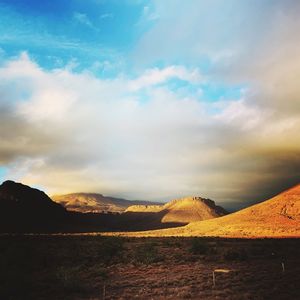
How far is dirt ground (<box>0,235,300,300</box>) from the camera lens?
20.9 meters

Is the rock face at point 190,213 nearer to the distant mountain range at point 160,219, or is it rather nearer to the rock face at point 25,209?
the distant mountain range at point 160,219

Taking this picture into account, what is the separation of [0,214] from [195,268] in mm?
105542

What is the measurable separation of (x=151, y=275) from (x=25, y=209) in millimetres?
116316

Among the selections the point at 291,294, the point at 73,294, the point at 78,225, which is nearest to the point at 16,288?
the point at 73,294

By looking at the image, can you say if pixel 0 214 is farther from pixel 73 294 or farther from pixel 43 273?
pixel 73 294

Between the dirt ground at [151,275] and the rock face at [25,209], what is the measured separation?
83.4 metres

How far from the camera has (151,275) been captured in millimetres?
27031

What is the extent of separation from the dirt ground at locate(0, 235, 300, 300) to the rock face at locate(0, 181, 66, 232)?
274ft

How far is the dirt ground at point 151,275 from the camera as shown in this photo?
68.4 ft

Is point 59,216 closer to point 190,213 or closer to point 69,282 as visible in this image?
point 190,213

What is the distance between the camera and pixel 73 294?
859 inches

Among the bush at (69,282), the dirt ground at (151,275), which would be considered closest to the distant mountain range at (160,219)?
the dirt ground at (151,275)

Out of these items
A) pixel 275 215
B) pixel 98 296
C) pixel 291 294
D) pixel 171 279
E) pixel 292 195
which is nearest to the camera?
pixel 291 294

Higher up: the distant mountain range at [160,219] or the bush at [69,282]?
the distant mountain range at [160,219]
